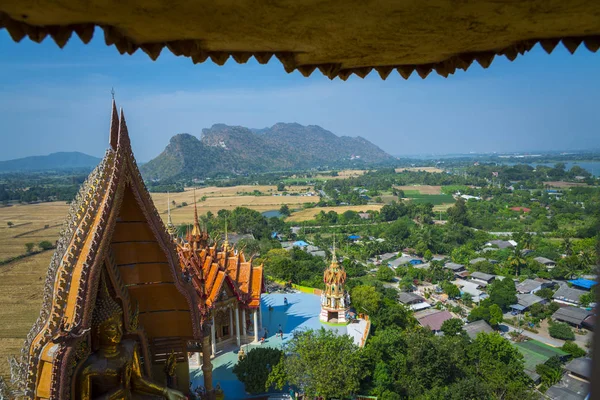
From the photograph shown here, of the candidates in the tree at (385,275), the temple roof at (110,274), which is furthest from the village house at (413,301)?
the temple roof at (110,274)

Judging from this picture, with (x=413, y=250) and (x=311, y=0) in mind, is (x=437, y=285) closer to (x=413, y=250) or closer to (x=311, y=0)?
(x=413, y=250)

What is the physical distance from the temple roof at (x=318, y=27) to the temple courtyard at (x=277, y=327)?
11.7 meters

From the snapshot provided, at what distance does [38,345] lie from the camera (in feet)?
19.1

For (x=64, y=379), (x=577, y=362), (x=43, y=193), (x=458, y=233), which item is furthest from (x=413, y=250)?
(x=43, y=193)

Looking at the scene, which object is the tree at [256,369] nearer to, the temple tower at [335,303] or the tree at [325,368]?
the tree at [325,368]

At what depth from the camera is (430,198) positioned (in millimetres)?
111500

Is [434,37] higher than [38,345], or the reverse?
[434,37]

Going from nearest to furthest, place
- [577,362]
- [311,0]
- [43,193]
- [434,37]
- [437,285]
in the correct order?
[311,0] → [434,37] → [577,362] → [437,285] → [43,193]

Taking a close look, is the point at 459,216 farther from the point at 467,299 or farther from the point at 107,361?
the point at 107,361

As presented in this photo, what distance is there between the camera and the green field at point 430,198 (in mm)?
103463

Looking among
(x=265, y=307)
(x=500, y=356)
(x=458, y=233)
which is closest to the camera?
(x=500, y=356)

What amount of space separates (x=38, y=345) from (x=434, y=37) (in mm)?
6244

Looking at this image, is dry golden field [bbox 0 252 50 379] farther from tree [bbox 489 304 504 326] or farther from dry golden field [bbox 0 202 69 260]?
tree [bbox 489 304 504 326]

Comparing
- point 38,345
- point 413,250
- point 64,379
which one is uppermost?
point 38,345
